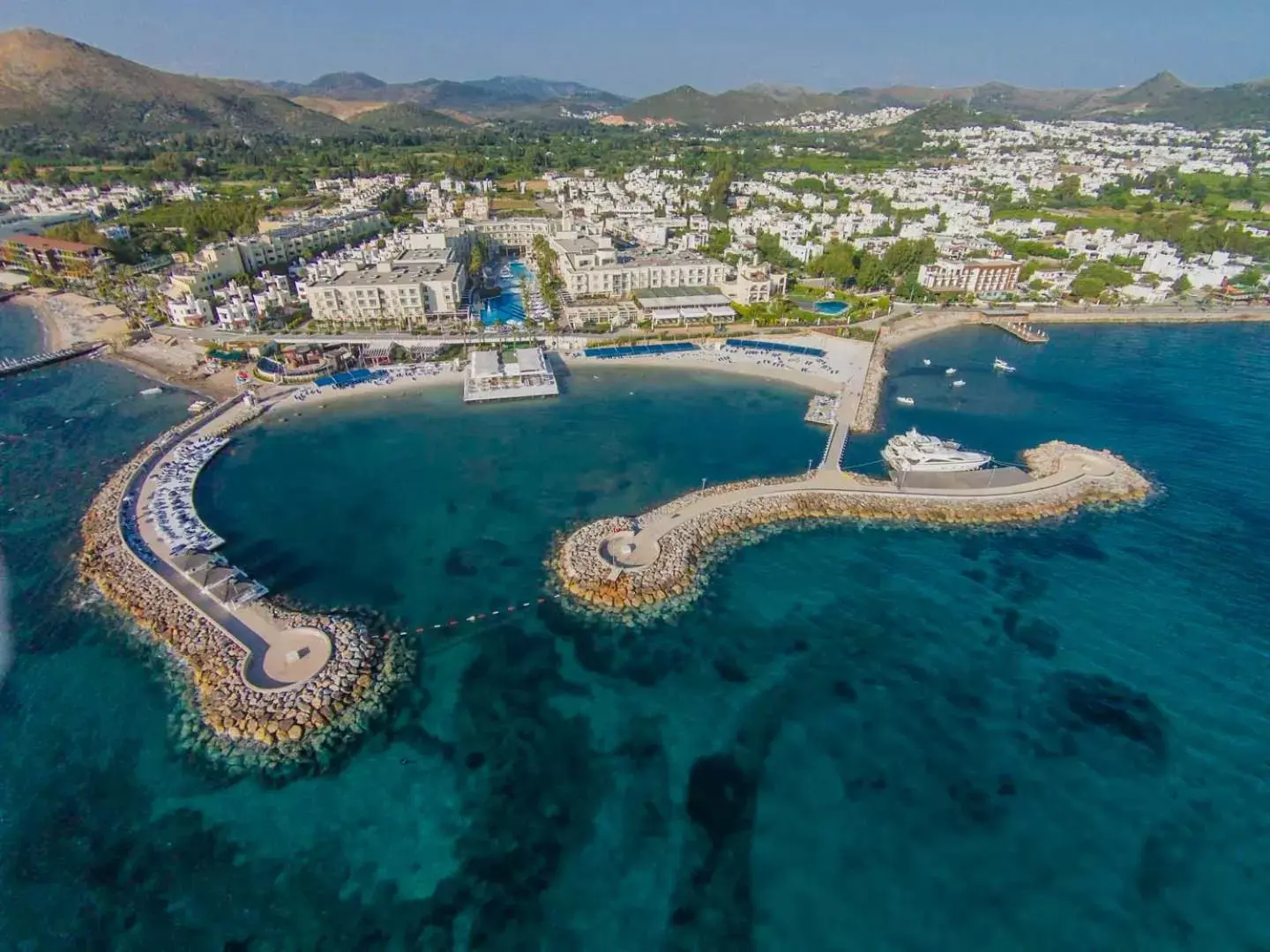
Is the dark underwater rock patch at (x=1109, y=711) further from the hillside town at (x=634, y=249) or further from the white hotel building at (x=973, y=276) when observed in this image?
the white hotel building at (x=973, y=276)

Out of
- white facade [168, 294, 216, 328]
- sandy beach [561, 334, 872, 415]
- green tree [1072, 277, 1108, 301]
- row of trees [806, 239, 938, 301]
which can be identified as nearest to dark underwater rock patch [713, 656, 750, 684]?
sandy beach [561, 334, 872, 415]

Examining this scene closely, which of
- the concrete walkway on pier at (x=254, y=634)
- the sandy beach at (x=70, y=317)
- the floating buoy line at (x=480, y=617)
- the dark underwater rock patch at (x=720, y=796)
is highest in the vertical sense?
the sandy beach at (x=70, y=317)

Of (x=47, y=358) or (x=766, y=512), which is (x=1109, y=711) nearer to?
(x=766, y=512)

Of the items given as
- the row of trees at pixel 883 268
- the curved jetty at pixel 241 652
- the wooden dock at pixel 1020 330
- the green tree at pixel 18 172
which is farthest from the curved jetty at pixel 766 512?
the green tree at pixel 18 172

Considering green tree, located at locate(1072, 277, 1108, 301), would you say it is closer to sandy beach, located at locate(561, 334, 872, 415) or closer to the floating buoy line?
sandy beach, located at locate(561, 334, 872, 415)

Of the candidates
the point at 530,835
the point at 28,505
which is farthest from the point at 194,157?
the point at 530,835

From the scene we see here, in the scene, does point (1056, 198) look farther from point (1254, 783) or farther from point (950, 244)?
point (1254, 783)
